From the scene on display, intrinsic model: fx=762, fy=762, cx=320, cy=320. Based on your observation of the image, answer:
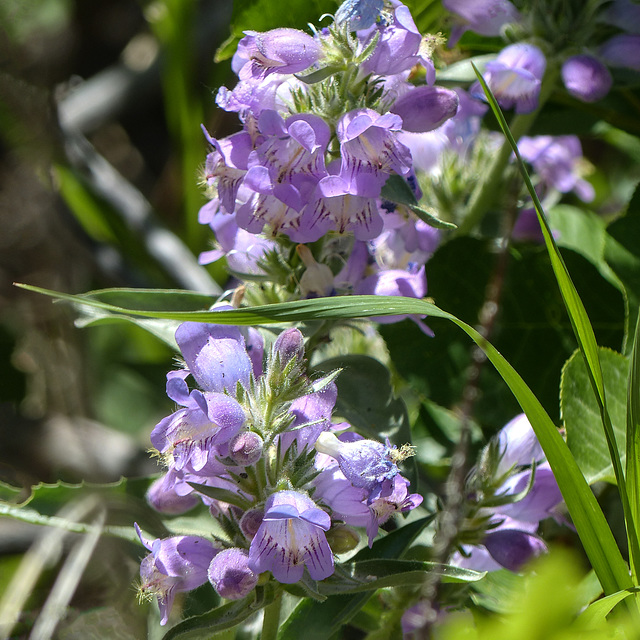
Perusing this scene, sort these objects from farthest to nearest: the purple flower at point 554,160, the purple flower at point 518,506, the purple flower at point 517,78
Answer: the purple flower at point 554,160, the purple flower at point 517,78, the purple flower at point 518,506

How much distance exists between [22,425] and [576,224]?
1222mm

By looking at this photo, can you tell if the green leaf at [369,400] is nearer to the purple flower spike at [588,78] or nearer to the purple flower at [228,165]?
the purple flower at [228,165]

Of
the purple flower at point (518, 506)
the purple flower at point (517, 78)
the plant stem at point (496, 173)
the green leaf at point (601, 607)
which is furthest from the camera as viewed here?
the plant stem at point (496, 173)

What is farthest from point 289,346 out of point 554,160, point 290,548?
point 554,160

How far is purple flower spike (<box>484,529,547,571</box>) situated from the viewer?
0.78m

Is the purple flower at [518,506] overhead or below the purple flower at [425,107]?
below

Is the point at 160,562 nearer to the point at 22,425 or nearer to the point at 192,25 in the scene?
the point at 22,425

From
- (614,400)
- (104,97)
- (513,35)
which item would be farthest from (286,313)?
(104,97)

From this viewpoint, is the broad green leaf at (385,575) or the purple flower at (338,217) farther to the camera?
the purple flower at (338,217)

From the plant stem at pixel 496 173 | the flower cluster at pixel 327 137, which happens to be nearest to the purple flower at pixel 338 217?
the flower cluster at pixel 327 137

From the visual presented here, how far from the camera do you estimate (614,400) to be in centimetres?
91

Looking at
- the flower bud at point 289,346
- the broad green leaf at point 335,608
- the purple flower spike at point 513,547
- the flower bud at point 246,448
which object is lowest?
the purple flower spike at point 513,547

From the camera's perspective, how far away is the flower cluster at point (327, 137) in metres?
0.72

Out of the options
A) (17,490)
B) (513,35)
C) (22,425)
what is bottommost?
(22,425)
